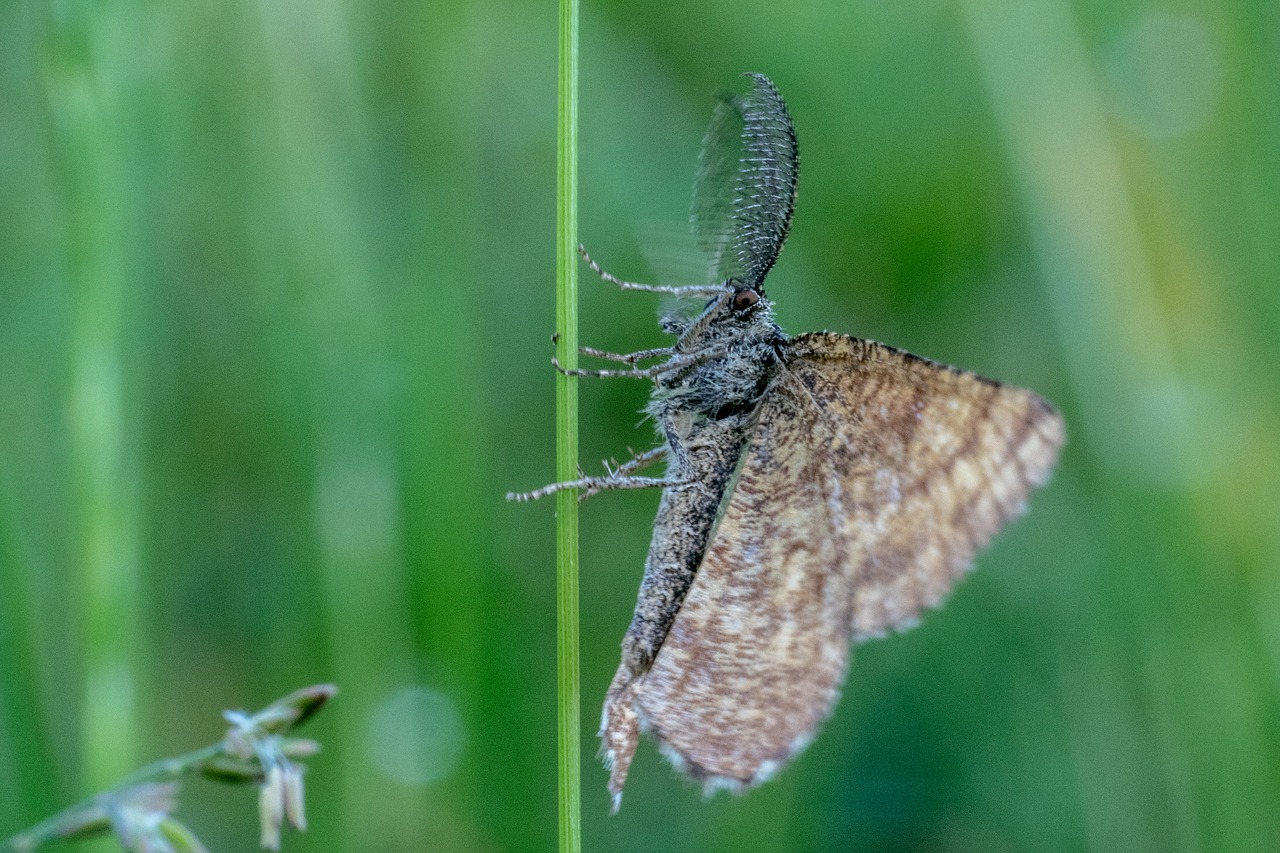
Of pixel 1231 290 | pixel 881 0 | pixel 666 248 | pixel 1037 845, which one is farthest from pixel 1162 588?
pixel 881 0

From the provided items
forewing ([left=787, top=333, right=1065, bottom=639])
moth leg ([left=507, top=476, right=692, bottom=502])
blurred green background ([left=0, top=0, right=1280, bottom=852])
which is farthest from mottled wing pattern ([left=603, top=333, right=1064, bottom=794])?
blurred green background ([left=0, top=0, right=1280, bottom=852])

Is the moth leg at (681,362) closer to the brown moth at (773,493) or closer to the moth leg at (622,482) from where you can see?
the brown moth at (773,493)

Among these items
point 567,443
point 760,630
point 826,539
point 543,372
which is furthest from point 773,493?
point 543,372

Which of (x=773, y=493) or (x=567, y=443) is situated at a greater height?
(x=567, y=443)

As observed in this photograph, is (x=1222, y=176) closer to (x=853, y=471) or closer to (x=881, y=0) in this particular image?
(x=881, y=0)

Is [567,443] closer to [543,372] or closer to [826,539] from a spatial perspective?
[826,539]

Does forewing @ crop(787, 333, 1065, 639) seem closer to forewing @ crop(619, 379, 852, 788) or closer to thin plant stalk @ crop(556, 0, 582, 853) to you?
forewing @ crop(619, 379, 852, 788)

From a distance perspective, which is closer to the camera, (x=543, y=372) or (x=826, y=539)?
(x=826, y=539)
